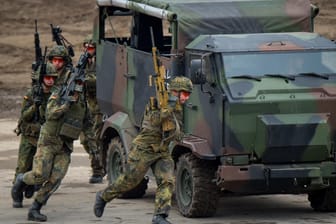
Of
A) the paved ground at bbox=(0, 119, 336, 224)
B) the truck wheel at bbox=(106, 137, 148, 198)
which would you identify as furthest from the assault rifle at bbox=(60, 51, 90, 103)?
the truck wheel at bbox=(106, 137, 148, 198)

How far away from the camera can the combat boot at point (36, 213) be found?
14039mm

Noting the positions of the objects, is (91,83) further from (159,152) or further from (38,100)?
(159,152)

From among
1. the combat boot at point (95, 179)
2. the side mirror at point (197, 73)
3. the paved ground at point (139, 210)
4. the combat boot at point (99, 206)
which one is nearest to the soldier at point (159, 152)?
the combat boot at point (99, 206)

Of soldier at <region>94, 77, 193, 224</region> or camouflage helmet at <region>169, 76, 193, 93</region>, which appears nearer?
camouflage helmet at <region>169, 76, 193, 93</region>

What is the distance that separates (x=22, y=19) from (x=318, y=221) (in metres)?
17.6

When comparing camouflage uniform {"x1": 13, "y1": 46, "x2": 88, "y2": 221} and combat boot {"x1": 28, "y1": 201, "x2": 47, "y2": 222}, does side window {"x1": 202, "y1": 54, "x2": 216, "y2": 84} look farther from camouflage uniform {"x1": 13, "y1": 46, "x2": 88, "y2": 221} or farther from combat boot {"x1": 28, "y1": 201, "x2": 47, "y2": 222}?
combat boot {"x1": 28, "y1": 201, "x2": 47, "y2": 222}

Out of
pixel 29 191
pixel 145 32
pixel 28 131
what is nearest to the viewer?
pixel 28 131

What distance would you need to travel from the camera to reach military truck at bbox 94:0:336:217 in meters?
13.7

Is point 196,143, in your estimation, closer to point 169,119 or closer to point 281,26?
point 169,119

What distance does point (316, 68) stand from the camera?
1424 cm

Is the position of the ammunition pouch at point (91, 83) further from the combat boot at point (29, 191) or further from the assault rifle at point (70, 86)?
the assault rifle at point (70, 86)

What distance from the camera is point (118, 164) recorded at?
1605 centimetres

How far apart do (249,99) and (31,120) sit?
2890 millimetres

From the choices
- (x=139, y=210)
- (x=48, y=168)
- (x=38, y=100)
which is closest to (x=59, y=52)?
(x=38, y=100)
